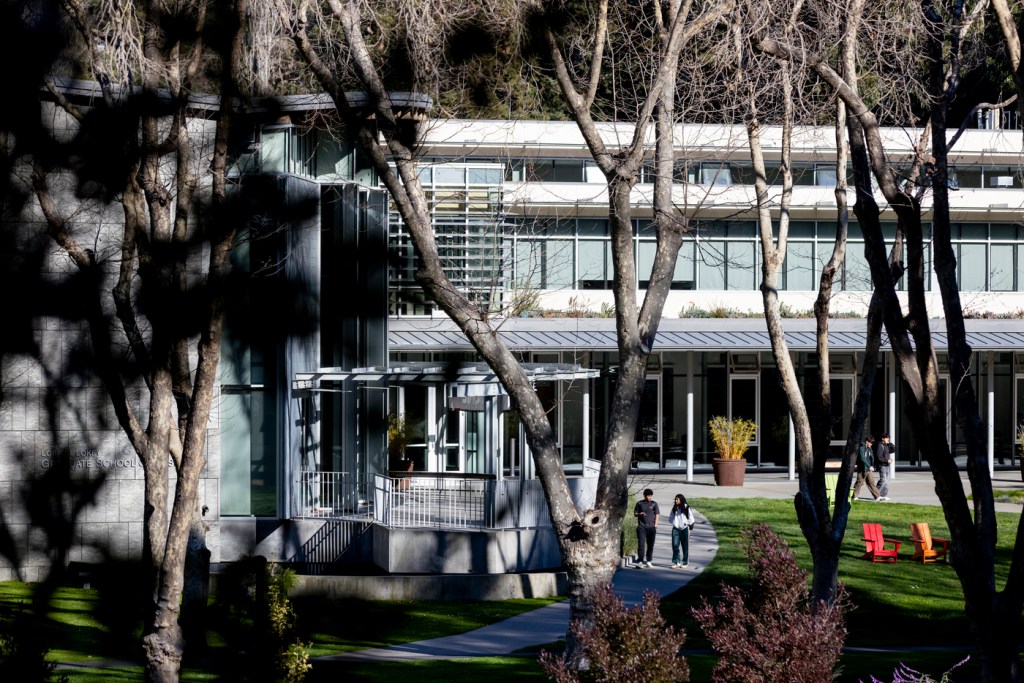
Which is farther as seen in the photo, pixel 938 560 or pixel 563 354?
pixel 563 354

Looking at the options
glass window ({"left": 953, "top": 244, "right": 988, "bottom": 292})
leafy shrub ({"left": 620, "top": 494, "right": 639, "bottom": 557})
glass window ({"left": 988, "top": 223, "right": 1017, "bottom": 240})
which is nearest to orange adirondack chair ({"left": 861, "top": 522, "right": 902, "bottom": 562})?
leafy shrub ({"left": 620, "top": 494, "right": 639, "bottom": 557})

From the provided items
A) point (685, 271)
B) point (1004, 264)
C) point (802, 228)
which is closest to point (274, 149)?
point (685, 271)

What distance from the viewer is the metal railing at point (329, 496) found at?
21266 millimetres

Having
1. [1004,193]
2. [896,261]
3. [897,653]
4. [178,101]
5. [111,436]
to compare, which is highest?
[1004,193]

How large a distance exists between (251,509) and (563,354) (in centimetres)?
1618

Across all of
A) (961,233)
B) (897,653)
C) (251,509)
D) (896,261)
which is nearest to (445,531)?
(251,509)

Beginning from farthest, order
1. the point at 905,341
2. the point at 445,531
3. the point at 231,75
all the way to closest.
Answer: the point at 445,531, the point at 231,75, the point at 905,341

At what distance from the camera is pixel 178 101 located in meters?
12.0

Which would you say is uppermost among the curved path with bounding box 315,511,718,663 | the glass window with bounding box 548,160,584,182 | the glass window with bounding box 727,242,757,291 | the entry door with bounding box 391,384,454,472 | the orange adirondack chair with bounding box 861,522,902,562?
the glass window with bounding box 548,160,584,182

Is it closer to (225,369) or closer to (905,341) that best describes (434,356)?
(225,369)

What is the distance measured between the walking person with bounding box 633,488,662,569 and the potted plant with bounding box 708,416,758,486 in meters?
11.4

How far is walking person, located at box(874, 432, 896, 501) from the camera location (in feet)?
95.0

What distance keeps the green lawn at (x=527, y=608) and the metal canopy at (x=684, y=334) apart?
911 centimetres

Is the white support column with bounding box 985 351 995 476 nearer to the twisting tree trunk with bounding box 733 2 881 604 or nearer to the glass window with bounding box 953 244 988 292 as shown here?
the glass window with bounding box 953 244 988 292
